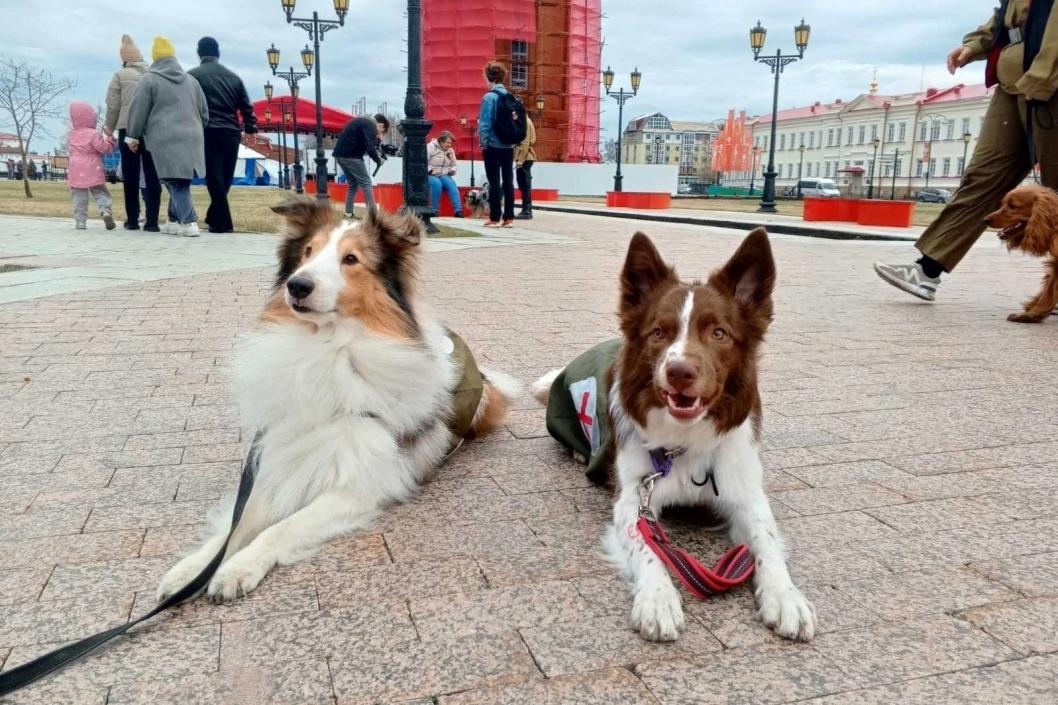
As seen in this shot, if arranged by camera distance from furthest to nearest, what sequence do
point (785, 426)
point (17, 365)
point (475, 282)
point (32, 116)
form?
point (32, 116), point (475, 282), point (17, 365), point (785, 426)

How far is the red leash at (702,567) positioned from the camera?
2.49 m

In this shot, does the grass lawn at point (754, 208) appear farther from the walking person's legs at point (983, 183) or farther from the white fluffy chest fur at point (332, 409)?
the white fluffy chest fur at point (332, 409)

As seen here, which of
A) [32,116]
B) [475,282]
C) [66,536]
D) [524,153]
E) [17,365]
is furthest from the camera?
[32,116]

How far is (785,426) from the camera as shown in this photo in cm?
431

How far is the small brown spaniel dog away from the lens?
721cm

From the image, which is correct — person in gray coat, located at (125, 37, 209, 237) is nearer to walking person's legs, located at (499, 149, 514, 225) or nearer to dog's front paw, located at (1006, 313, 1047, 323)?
walking person's legs, located at (499, 149, 514, 225)

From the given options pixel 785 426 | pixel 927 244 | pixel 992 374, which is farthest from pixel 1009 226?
pixel 785 426

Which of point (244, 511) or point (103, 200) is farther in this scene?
point (103, 200)

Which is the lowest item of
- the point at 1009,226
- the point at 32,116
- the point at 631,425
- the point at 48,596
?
the point at 48,596

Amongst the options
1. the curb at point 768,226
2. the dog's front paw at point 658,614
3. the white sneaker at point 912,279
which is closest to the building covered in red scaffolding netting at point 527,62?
the curb at point 768,226

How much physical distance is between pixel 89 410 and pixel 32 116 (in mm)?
41527

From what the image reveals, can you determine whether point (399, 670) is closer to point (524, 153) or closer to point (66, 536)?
point (66, 536)

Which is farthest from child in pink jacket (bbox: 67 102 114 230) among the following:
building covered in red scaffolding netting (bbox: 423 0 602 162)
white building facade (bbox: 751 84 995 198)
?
white building facade (bbox: 751 84 995 198)

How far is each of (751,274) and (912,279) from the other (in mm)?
6180
